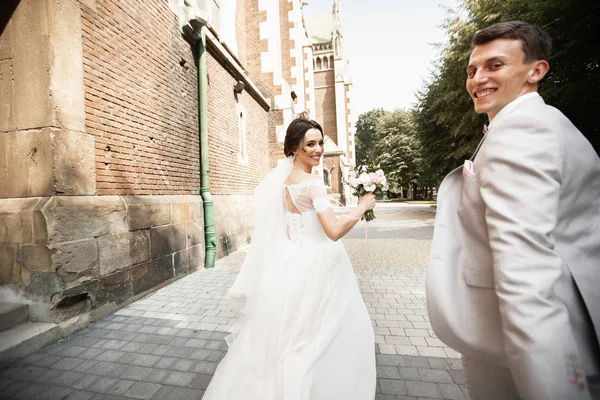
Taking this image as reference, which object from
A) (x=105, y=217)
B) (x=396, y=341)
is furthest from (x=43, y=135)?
(x=396, y=341)

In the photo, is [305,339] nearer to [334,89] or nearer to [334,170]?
[334,170]

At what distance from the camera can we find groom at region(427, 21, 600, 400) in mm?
879

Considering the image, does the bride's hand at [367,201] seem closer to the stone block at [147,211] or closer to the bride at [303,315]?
the bride at [303,315]

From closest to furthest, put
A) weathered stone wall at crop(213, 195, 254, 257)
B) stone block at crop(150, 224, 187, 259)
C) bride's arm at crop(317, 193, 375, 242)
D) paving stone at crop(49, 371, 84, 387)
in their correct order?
bride's arm at crop(317, 193, 375, 242)
paving stone at crop(49, 371, 84, 387)
stone block at crop(150, 224, 187, 259)
weathered stone wall at crop(213, 195, 254, 257)

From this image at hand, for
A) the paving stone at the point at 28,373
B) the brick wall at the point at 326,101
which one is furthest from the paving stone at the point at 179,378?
the brick wall at the point at 326,101

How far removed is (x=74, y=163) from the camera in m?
3.78

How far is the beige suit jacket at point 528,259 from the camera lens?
0.87 metres

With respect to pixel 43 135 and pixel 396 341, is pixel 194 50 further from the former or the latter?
pixel 396 341

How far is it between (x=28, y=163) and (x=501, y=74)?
189 inches

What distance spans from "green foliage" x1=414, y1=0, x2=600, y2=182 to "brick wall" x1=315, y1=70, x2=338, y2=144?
23836 millimetres

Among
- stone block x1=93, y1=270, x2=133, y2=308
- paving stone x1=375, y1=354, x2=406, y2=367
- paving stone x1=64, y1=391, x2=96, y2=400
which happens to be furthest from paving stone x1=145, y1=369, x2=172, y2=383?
paving stone x1=375, y1=354, x2=406, y2=367

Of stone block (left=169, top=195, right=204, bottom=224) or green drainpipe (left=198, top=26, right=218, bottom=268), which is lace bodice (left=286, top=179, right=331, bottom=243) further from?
green drainpipe (left=198, top=26, right=218, bottom=268)

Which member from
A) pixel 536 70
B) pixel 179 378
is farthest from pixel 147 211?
pixel 536 70

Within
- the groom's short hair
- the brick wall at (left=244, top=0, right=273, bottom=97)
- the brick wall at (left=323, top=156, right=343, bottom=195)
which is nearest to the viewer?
the groom's short hair
